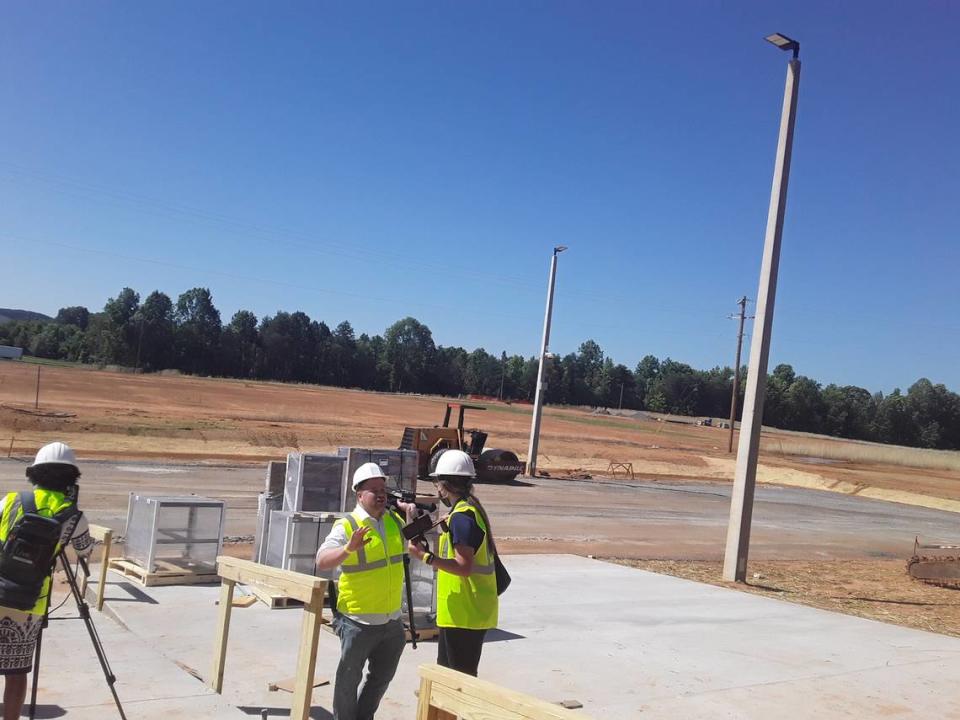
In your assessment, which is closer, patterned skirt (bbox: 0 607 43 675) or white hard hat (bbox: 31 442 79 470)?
patterned skirt (bbox: 0 607 43 675)

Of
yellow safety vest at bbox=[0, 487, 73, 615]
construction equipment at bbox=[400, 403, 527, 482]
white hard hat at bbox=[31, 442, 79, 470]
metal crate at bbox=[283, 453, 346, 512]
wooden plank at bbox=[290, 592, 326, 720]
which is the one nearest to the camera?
yellow safety vest at bbox=[0, 487, 73, 615]

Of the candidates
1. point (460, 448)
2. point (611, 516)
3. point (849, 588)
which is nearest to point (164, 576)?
point (849, 588)

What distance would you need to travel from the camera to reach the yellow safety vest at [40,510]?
15.1 ft

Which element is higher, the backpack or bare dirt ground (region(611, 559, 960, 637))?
the backpack

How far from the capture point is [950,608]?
13.9m

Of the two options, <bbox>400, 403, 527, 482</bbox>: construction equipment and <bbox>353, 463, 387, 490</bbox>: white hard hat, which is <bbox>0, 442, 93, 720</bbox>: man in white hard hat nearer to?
<bbox>353, 463, 387, 490</bbox>: white hard hat

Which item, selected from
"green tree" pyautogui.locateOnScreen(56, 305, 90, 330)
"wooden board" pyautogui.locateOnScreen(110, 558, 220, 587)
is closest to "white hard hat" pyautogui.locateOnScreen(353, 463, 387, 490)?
"wooden board" pyautogui.locateOnScreen(110, 558, 220, 587)

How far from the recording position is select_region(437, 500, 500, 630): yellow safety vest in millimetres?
4910

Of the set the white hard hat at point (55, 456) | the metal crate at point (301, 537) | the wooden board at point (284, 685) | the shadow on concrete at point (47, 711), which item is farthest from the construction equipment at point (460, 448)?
the white hard hat at point (55, 456)

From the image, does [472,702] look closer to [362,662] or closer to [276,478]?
[362,662]

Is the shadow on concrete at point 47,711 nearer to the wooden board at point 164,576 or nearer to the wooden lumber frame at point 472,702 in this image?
the wooden lumber frame at point 472,702

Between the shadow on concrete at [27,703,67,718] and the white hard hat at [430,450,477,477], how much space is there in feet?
9.79

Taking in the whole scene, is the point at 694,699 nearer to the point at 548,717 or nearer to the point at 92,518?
the point at 548,717

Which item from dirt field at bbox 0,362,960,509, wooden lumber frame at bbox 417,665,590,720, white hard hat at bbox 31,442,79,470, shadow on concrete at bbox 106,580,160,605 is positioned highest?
white hard hat at bbox 31,442,79,470
